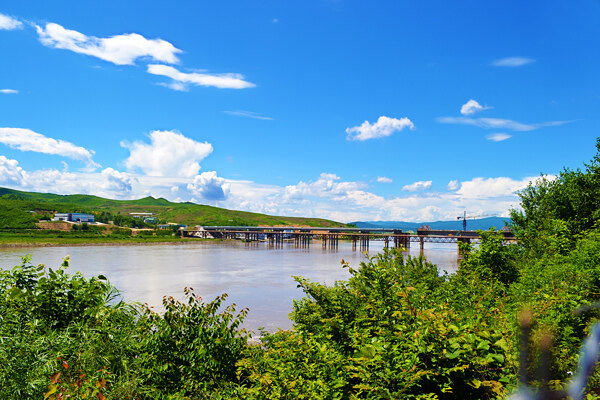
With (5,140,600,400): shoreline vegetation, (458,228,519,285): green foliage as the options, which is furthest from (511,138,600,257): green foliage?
(5,140,600,400): shoreline vegetation

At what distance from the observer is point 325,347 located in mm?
5242

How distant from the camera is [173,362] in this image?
22.8 feet

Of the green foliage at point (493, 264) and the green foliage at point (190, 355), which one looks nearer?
the green foliage at point (190, 355)

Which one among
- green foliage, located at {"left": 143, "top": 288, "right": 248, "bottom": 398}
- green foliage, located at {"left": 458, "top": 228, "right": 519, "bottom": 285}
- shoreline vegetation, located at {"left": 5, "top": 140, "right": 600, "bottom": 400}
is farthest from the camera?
green foliage, located at {"left": 458, "top": 228, "right": 519, "bottom": 285}

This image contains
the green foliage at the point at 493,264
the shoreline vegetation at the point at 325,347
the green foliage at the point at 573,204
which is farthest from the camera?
the green foliage at the point at 573,204

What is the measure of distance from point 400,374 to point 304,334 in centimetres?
390

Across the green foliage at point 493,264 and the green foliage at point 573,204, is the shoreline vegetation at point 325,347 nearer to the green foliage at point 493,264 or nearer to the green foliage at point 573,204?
Answer: the green foliage at point 493,264

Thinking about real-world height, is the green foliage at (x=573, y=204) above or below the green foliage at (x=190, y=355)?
above

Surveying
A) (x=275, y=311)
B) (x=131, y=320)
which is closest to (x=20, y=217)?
(x=275, y=311)

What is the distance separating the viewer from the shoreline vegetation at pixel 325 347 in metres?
4.23

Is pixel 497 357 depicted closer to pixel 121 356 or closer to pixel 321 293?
pixel 321 293

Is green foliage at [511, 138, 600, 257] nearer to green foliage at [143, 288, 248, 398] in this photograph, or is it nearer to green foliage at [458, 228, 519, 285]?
green foliage at [458, 228, 519, 285]

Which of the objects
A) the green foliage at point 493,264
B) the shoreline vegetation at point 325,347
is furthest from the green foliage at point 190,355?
the green foliage at point 493,264

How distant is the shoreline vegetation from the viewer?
4.23 metres
